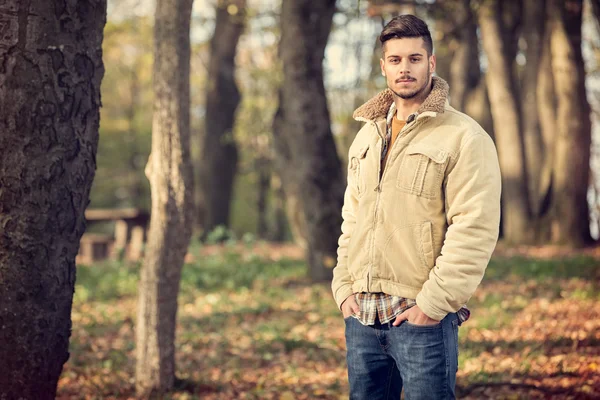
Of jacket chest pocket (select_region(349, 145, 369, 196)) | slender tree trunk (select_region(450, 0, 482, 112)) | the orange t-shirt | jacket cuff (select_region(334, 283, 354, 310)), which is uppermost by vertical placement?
slender tree trunk (select_region(450, 0, 482, 112))

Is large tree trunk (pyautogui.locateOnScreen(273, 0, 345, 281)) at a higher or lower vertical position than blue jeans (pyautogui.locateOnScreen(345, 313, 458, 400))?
higher

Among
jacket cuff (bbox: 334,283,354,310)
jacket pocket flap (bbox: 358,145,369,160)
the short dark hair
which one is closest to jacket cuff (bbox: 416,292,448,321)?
jacket cuff (bbox: 334,283,354,310)

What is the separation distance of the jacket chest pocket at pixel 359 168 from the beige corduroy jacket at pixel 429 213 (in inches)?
0.4

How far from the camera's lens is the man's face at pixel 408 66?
3258mm

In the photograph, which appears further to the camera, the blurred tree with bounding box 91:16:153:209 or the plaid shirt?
the blurred tree with bounding box 91:16:153:209

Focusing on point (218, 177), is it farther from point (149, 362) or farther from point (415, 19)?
point (415, 19)

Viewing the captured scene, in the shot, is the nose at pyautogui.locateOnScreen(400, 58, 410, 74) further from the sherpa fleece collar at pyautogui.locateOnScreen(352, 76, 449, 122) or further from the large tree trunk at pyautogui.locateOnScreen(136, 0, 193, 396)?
the large tree trunk at pyautogui.locateOnScreen(136, 0, 193, 396)

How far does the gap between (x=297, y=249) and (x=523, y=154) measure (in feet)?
18.6

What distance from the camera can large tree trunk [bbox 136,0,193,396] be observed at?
5.82 metres

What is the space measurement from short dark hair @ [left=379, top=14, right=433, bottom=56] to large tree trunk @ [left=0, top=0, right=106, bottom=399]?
→ 5.89 feet

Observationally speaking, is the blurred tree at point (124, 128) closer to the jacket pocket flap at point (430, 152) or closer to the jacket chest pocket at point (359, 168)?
the jacket chest pocket at point (359, 168)

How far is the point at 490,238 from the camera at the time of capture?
10.1 feet

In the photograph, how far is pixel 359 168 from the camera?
3543mm

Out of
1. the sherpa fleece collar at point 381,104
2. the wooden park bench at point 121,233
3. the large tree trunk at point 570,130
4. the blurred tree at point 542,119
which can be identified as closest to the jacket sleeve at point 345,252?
the sherpa fleece collar at point 381,104
